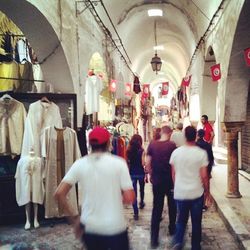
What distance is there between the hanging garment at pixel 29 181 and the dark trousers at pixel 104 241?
12.3 ft

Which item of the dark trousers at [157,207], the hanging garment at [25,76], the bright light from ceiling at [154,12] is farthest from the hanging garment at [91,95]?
the bright light from ceiling at [154,12]

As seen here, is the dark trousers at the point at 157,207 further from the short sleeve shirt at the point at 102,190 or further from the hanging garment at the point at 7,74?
the hanging garment at the point at 7,74

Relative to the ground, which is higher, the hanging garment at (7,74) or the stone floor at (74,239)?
the hanging garment at (7,74)

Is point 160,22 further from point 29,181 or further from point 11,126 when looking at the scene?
point 29,181

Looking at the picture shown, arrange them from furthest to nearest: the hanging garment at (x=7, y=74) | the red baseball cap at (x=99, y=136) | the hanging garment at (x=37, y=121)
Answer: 1. the hanging garment at (x=7, y=74)
2. the hanging garment at (x=37, y=121)
3. the red baseball cap at (x=99, y=136)

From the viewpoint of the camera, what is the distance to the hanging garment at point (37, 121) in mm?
6730

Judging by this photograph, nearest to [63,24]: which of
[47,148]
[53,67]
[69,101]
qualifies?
[53,67]

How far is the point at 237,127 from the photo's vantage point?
845 centimetres

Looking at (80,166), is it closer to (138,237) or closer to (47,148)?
(138,237)

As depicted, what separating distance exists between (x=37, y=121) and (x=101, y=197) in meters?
4.10

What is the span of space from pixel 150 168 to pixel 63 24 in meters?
3.95

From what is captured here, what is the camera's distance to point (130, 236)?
6133mm

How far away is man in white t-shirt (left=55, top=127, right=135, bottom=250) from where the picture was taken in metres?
3.04

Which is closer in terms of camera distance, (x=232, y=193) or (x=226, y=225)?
(x=226, y=225)
